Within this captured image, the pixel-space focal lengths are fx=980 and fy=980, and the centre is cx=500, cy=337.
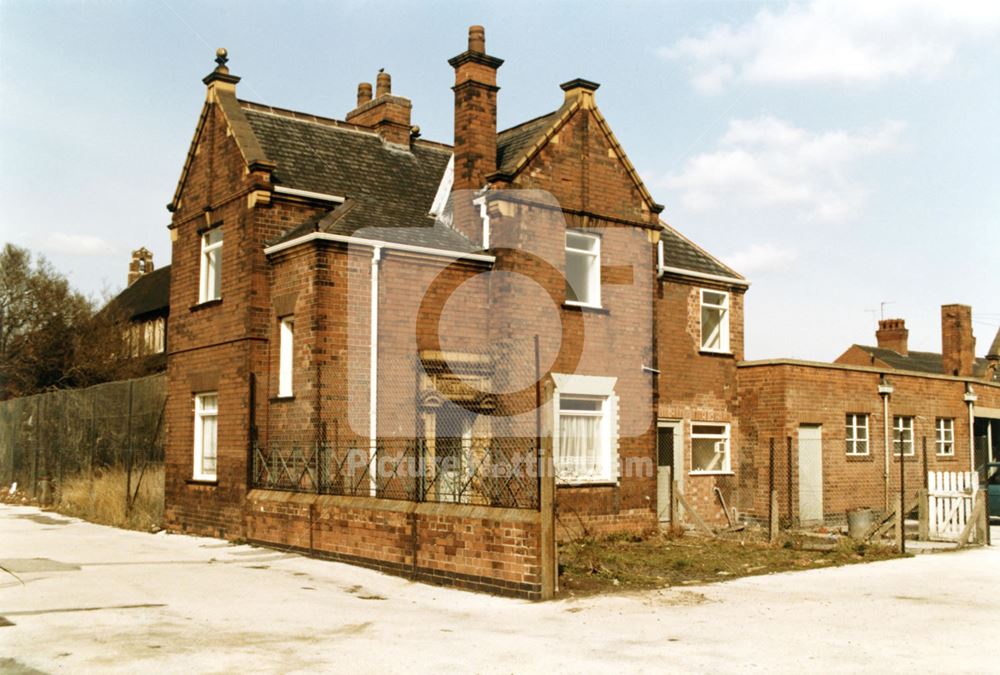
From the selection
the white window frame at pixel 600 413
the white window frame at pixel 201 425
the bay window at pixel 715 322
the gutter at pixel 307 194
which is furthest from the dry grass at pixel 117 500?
the bay window at pixel 715 322

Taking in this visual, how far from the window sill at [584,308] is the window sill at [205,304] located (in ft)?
22.3

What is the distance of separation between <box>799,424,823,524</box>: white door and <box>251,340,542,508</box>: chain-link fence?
841 cm

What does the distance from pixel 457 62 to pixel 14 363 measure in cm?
2455

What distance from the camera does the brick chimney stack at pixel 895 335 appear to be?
48.5 meters

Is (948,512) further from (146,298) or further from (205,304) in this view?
(146,298)

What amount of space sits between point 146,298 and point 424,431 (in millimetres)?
27329

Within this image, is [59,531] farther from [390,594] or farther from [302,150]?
[390,594]

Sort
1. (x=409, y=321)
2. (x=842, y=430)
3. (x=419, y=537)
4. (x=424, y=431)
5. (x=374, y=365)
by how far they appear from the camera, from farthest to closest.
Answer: (x=842, y=430)
(x=409, y=321)
(x=424, y=431)
(x=374, y=365)
(x=419, y=537)

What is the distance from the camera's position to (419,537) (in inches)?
517

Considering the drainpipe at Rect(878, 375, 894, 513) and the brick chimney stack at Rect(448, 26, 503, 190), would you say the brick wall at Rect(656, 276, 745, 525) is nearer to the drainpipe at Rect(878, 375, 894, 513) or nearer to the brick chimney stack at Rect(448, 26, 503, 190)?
the drainpipe at Rect(878, 375, 894, 513)

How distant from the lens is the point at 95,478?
23.2 meters

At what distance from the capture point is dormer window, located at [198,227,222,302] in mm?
20000

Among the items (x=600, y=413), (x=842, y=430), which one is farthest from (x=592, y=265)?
(x=842, y=430)

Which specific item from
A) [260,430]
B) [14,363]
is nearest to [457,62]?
[260,430]
